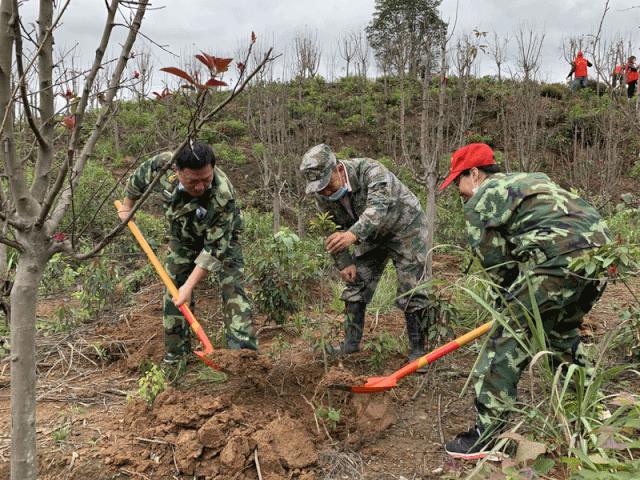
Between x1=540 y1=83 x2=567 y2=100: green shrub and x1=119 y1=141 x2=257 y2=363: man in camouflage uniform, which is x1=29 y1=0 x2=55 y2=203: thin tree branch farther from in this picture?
x1=540 y1=83 x2=567 y2=100: green shrub

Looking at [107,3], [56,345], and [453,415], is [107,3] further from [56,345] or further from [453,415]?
[56,345]

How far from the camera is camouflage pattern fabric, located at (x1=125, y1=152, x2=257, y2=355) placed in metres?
3.35

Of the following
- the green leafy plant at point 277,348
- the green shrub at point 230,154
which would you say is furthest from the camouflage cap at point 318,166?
the green shrub at point 230,154

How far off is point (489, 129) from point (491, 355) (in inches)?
538

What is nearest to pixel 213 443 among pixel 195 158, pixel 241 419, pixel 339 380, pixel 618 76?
pixel 241 419

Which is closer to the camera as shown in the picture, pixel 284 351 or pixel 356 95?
pixel 284 351

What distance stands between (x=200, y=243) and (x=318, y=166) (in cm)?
98

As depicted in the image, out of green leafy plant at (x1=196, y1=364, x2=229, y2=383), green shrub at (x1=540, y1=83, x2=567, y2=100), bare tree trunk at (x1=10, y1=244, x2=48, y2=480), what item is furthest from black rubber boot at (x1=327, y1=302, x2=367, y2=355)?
green shrub at (x1=540, y1=83, x2=567, y2=100)

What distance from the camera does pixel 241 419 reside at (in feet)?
8.63

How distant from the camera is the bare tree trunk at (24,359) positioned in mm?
1531

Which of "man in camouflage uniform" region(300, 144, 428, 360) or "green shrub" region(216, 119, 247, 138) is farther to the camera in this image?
"green shrub" region(216, 119, 247, 138)

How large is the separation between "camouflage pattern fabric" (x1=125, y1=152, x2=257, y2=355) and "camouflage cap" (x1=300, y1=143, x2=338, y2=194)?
0.51 meters

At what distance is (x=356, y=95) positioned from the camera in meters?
17.0

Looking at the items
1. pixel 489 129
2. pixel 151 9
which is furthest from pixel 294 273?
pixel 489 129
